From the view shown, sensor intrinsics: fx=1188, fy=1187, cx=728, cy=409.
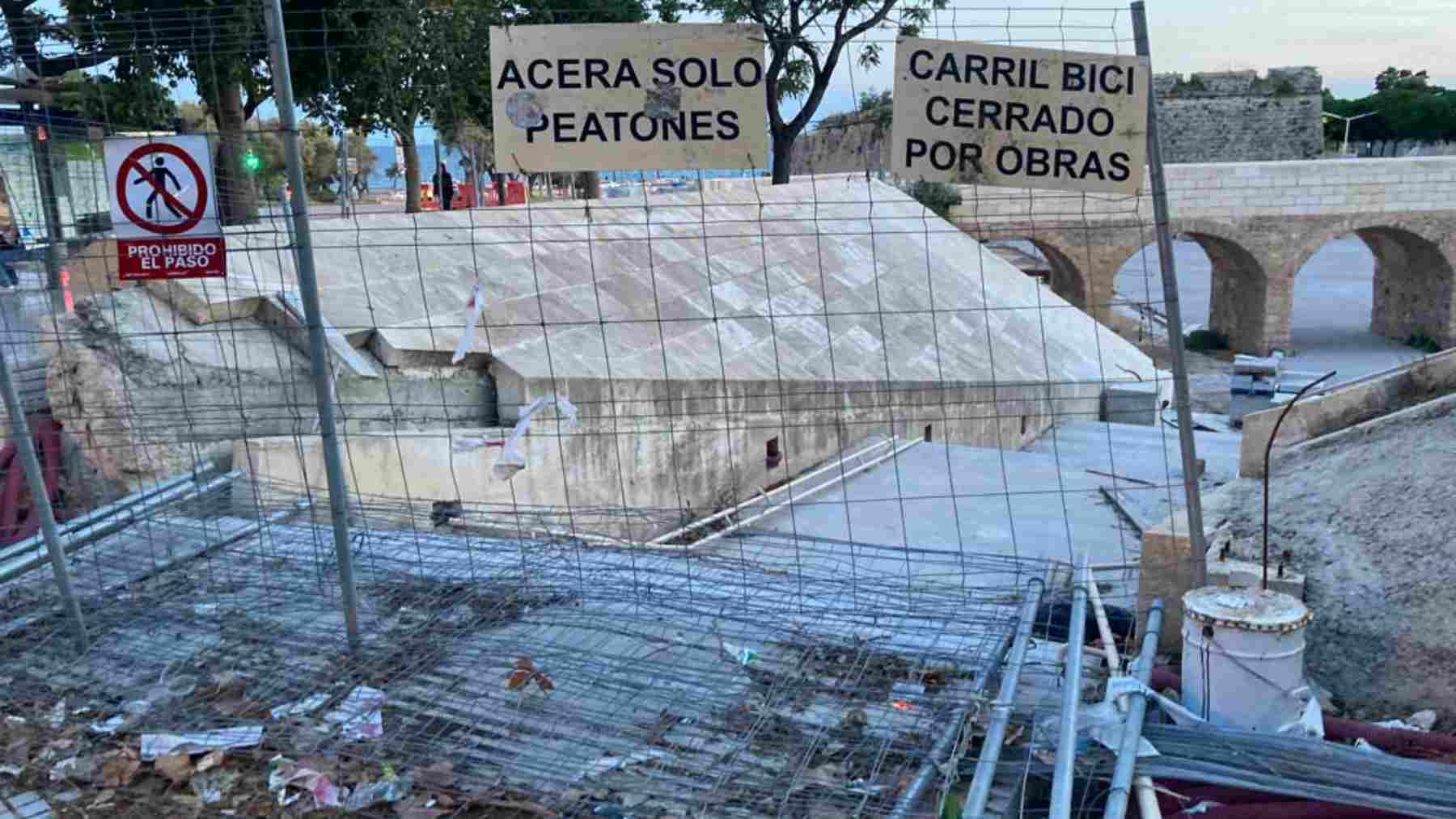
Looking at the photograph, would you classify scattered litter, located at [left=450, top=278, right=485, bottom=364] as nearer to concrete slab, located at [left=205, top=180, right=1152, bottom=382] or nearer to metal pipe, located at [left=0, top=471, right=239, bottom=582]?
concrete slab, located at [left=205, top=180, right=1152, bottom=382]

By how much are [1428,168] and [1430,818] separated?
32985 mm

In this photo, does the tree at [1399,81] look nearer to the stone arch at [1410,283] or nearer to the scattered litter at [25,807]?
the stone arch at [1410,283]

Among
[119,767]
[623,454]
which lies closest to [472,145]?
[623,454]

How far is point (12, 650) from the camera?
4477 millimetres

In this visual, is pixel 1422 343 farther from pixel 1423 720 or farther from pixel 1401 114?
pixel 1401 114

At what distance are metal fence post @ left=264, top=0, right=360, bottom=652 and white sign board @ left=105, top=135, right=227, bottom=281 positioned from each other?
0.36 meters

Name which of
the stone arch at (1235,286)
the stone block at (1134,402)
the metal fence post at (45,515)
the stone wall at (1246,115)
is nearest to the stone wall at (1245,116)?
the stone wall at (1246,115)

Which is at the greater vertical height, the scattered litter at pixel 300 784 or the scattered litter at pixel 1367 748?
the scattered litter at pixel 300 784

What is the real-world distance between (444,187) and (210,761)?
14.5 metres

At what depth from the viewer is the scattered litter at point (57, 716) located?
394 centimetres

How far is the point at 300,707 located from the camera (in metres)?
3.92

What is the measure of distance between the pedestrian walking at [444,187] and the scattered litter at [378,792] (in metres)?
11.3

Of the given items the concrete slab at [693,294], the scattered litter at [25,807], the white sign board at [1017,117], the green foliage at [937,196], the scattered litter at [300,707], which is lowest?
the scattered litter at [25,807]

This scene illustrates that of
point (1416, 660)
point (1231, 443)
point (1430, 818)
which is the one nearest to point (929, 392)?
point (1231, 443)
